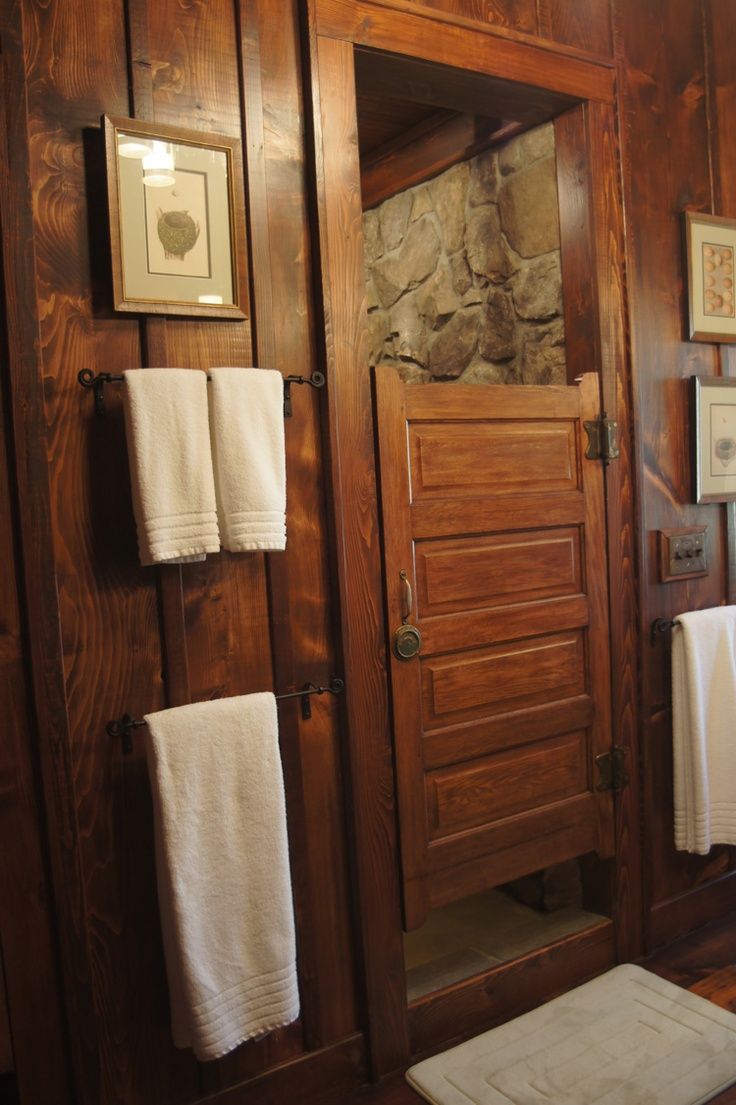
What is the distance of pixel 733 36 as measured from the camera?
8.23 ft

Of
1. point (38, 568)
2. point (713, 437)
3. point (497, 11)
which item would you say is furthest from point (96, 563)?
point (713, 437)

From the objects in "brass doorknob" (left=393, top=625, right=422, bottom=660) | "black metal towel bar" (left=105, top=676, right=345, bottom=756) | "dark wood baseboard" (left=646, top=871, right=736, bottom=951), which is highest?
"brass doorknob" (left=393, top=625, right=422, bottom=660)

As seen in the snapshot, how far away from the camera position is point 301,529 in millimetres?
Answer: 1845

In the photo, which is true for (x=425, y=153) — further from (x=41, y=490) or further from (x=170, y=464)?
(x=41, y=490)

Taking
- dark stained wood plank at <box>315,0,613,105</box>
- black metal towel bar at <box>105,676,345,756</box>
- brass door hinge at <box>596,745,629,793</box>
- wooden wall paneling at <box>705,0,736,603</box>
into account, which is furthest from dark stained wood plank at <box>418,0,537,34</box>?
brass door hinge at <box>596,745,629,793</box>

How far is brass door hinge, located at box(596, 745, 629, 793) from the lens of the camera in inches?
92.4

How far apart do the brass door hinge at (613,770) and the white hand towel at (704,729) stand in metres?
0.17

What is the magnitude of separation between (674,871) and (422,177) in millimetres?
2273

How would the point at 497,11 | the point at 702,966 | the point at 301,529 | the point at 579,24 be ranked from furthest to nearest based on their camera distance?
the point at 702,966
the point at 579,24
the point at 497,11
the point at 301,529

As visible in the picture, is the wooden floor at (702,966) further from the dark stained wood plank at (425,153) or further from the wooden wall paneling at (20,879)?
the dark stained wood plank at (425,153)

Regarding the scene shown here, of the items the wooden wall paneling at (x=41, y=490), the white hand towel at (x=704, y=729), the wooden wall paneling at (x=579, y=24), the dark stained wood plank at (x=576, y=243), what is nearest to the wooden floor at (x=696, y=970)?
the white hand towel at (x=704, y=729)

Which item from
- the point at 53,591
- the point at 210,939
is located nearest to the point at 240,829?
Answer: the point at 210,939

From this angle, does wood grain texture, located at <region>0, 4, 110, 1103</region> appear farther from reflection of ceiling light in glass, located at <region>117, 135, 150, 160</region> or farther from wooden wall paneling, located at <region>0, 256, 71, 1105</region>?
reflection of ceiling light in glass, located at <region>117, 135, 150, 160</region>

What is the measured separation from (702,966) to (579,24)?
2.48 m
